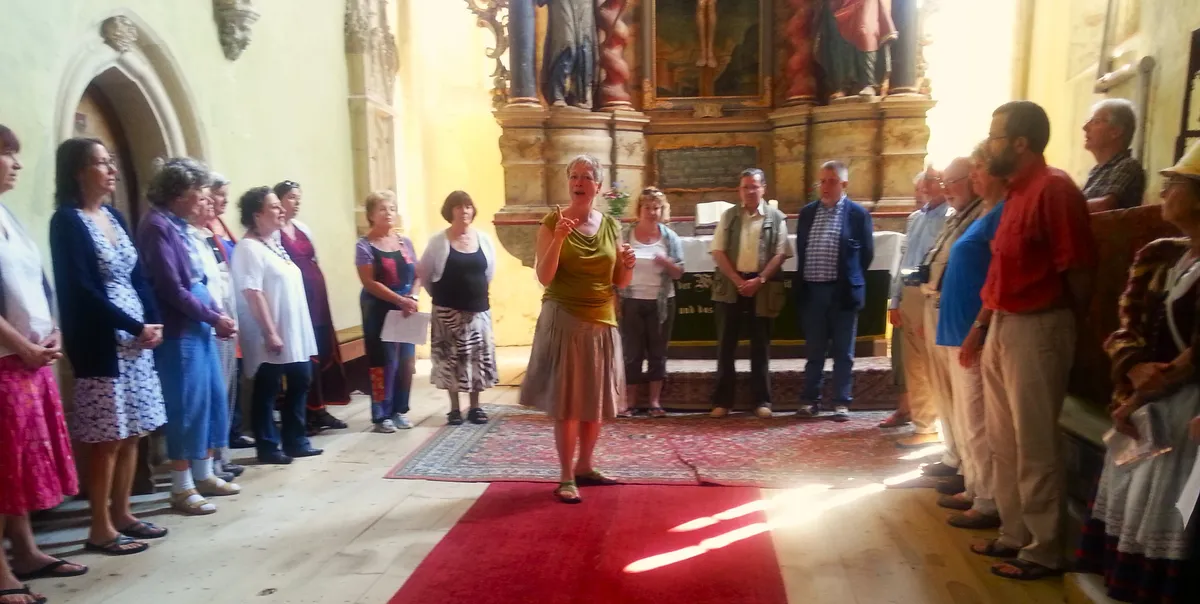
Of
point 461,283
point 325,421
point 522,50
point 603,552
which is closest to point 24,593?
point 603,552

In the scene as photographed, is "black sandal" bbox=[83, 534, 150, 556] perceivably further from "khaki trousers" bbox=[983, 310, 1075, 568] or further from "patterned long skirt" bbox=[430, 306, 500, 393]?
"khaki trousers" bbox=[983, 310, 1075, 568]

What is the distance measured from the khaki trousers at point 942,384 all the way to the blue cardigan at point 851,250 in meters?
1.04

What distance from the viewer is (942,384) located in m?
3.58

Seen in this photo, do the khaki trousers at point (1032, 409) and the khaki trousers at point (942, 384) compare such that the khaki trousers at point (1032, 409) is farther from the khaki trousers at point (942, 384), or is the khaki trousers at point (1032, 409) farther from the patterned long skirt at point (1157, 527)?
the khaki trousers at point (942, 384)

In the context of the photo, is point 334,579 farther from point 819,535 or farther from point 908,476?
point 908,476

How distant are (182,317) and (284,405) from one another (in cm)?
107

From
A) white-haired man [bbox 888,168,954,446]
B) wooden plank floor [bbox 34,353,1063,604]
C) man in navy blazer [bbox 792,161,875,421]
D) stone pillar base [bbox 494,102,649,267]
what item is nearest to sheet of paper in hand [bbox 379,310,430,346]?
wooden plank floor [bbox 34,353,1063,604]

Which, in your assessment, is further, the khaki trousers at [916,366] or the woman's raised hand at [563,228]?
the khaki trousers at [916,366]

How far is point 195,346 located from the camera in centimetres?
333

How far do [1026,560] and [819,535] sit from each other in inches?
28.5

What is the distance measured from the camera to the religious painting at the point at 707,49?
7.18 m

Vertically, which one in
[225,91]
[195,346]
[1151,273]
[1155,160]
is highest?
[225,91]

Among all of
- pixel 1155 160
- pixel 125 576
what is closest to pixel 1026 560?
pixel 1155 160

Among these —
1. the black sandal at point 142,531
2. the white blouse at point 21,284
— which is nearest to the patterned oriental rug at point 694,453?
the black sandal at point 142,531
